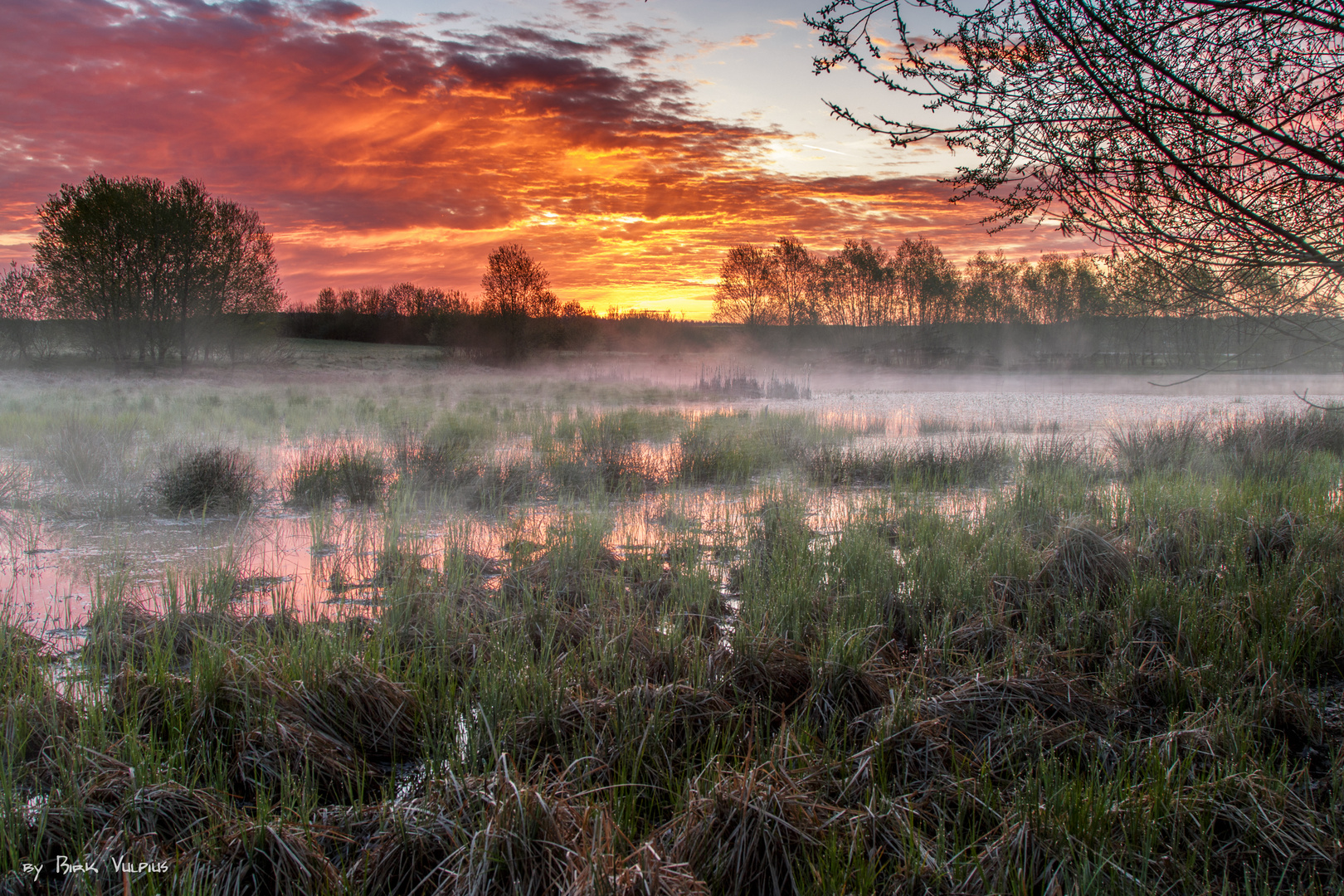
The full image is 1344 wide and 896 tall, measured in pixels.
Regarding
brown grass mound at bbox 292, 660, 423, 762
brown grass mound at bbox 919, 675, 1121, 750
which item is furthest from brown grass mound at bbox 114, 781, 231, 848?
brown grass mound at bbox 919, 675, 1121, 750

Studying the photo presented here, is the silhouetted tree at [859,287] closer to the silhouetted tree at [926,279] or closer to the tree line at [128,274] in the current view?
the silhouetted tree at [926,279]

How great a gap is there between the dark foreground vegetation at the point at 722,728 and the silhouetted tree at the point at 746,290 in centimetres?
4773

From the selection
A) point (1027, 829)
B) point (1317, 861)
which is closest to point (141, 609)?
point (1027, 829)

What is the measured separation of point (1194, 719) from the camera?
2908 mm

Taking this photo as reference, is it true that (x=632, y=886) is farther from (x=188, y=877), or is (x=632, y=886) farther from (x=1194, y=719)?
(x=1194, y=719)

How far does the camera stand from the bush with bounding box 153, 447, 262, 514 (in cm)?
740

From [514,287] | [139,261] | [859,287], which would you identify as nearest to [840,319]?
[859,287]

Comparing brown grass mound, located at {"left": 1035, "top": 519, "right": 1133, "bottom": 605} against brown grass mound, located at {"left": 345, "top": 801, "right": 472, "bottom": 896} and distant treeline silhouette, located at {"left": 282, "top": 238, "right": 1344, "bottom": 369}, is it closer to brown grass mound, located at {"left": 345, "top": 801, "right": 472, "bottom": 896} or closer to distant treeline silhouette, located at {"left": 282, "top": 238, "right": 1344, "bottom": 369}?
brown grass mound, located at {"left": 345, "top": 801, "right": 472, "bottom": 896}

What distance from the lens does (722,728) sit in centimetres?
304

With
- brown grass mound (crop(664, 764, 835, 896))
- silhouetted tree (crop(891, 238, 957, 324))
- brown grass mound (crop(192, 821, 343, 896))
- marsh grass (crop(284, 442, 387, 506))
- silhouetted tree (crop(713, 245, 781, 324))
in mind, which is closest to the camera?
brown grass mound (crop(192, 821, 343, 896))

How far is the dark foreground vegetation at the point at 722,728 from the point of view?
2111 mm

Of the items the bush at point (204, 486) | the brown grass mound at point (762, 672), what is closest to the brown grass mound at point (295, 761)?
the brown grass mound at point (762, 672)

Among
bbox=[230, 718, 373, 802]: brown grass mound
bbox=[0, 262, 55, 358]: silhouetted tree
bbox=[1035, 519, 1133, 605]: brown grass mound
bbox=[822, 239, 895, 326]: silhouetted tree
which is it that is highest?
bbox=[822, 239, 895, 326]: silhouetted tree

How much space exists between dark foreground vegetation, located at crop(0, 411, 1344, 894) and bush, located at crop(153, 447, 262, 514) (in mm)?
3091
